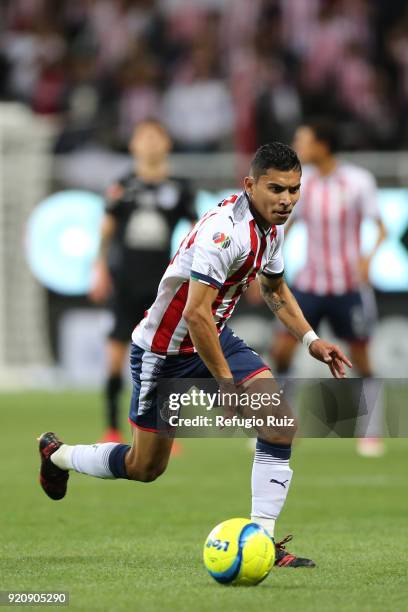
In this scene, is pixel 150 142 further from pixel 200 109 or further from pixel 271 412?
pixel 200 109

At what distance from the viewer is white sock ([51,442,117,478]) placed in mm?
6547

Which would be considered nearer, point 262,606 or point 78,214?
point 262,606

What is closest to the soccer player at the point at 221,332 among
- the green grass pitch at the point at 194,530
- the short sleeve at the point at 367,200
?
the green grass pitch at the point at 194,530

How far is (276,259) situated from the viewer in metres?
6.33

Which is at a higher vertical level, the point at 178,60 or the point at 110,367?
the point at 178,60

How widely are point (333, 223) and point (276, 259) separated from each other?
4.68 m

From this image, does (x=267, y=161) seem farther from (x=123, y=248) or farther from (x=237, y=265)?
(x=123, y=248)

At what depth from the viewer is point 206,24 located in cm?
1875

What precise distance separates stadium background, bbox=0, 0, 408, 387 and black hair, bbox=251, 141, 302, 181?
9856 mm

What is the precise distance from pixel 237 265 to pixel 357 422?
2.70 feet

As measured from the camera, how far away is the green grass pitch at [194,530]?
17.6ft

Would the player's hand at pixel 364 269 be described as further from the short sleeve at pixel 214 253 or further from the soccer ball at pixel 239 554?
the soccer ball at pixel 239 554

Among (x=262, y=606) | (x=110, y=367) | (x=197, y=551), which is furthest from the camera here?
(x=110, y=367)

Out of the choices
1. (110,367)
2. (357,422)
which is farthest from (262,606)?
(110,367)
